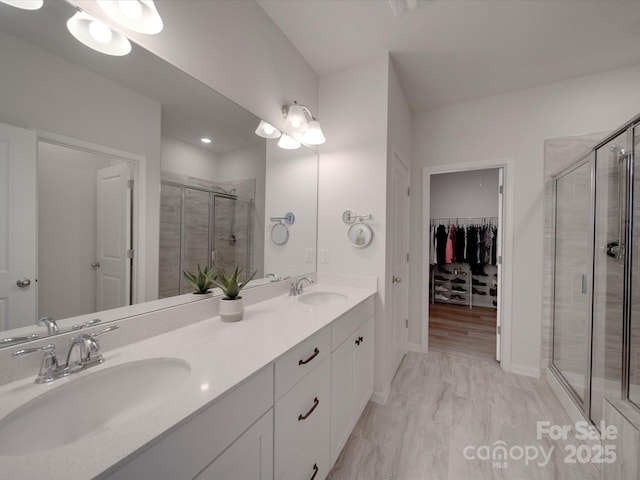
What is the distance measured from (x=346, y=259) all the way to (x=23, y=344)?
5.70ft

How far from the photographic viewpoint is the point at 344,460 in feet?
4.66

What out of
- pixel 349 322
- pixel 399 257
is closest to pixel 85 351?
pixel 349 322

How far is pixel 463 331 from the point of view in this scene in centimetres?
332

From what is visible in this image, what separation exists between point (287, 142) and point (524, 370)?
295 cm

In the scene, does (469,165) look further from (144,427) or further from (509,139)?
(144,427)

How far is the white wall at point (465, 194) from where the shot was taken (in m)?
4.28

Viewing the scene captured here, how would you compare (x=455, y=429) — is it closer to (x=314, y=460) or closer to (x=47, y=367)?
(x=314, y=460)

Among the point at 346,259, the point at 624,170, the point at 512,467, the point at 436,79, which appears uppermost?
the point at 436,79

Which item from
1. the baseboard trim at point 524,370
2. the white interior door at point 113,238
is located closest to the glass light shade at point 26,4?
the white interior door at point 113,238

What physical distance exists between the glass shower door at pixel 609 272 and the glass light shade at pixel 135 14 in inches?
99.7

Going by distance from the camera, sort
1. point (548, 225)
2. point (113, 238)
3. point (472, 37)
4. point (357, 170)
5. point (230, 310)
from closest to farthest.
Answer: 1. point (113, 238)
2. point (230, 310)
3. point (472, 37)
4. point (357, 170)
5. point (548, 225)

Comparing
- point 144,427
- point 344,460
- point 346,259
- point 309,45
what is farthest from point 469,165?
point 144,427

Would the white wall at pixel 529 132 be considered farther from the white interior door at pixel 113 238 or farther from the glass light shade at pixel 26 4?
the glass light shade at pixel 26 4

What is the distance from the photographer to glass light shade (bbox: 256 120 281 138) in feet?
5.49
